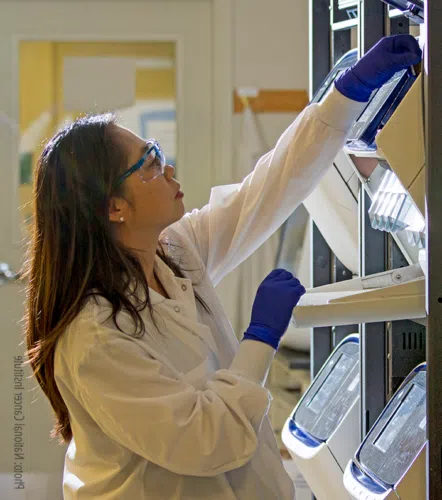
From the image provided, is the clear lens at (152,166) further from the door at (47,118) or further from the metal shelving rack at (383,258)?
the door at (47,118)

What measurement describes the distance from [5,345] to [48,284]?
1.94 meters

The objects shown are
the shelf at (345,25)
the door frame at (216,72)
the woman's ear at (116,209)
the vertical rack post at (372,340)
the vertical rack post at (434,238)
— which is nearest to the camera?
the vertical rack post at (434,238)

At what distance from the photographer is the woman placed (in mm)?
1448

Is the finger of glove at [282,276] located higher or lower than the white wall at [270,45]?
lower

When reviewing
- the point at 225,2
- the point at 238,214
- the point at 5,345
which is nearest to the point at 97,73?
the point at 225,2

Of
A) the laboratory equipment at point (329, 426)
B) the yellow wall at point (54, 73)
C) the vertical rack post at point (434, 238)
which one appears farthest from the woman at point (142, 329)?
the yellow wall at point (54, 73)

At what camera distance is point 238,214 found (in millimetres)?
1837

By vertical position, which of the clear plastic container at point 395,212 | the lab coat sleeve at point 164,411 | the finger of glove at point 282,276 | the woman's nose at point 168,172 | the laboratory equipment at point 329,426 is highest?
the woman's nose at point 168,172

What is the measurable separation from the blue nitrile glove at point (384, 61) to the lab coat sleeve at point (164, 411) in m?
0.60

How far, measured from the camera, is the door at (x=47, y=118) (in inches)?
132

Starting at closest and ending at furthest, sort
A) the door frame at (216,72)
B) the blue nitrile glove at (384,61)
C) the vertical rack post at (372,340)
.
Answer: the blue nitrile glove at (384,61) → the vertical rack post at (372,340) → the door frame at (216,72)

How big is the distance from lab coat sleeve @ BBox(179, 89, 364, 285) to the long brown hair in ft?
1.00

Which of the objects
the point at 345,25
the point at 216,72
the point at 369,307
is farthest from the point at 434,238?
the point at 216,72

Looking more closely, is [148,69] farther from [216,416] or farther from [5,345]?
[216,416]
